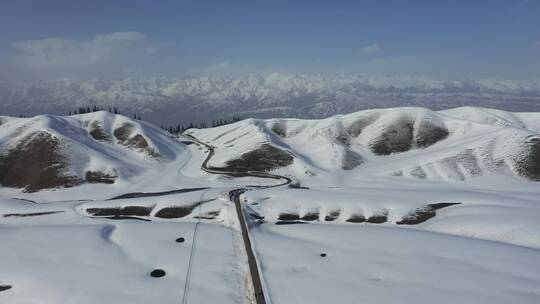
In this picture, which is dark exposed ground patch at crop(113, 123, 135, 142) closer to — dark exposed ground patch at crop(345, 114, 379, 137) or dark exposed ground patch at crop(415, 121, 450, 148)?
dark exposed ground patch at crop(345, 114, 379, 137)

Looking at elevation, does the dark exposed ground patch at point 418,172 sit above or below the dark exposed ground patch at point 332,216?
above

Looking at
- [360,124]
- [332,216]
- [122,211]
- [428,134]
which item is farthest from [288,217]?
[360,124]

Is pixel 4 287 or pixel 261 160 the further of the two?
pixel 261 160

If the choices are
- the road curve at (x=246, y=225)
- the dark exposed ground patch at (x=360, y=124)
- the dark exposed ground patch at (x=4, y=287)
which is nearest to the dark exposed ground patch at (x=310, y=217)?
the road curve at (x=246, y=225)

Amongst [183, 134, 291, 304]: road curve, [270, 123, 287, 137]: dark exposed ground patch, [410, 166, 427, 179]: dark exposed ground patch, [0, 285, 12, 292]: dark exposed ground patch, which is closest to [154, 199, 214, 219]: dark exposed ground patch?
[183, 134, 291, 304]: road curve

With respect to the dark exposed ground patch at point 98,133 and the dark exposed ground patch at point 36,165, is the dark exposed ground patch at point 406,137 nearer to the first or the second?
the dark exposed ground patch at point 36,165

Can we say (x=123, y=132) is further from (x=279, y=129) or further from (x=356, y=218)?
(x=356, y=218)
